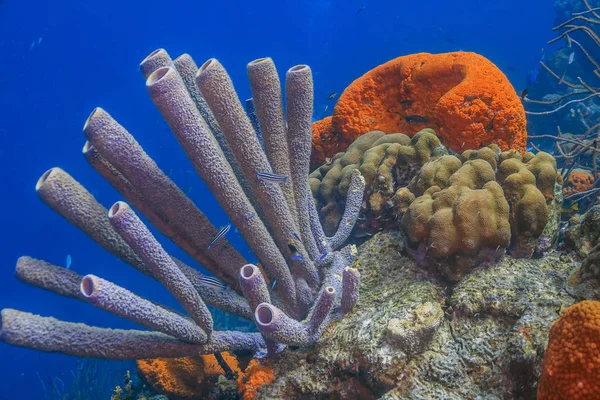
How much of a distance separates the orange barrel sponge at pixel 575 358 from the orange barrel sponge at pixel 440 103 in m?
2.71

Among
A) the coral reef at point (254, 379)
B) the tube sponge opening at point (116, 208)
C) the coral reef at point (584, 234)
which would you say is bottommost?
the coral reef at point (254, 379)

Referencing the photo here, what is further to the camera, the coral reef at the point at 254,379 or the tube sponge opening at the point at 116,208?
the coral reef at the point at 254,379

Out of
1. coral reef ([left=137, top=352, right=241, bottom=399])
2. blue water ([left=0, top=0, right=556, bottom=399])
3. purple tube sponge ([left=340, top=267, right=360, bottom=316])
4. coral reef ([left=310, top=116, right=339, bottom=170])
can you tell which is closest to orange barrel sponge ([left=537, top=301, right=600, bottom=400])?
purple tube sponge ([left=340, top=267, right=360, bottom=316])

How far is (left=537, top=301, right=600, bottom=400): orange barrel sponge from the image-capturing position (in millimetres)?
1279

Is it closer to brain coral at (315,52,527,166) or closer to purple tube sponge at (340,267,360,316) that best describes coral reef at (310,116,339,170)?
brain coral at (315,52,527,166)

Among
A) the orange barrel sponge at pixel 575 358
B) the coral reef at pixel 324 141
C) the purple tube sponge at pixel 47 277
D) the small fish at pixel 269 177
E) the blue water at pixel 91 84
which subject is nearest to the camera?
the orange barrel sponge at pixel 575 358

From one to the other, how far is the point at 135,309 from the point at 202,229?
2.71 feet

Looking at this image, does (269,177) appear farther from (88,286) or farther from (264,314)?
(88,286)

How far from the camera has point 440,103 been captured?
379 cm

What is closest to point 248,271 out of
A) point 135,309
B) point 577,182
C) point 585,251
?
point 135,309

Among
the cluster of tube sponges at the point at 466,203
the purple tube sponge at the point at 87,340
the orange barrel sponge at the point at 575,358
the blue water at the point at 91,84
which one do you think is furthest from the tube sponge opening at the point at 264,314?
the blue water at the point at 91,84

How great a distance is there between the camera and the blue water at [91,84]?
37.2 meters

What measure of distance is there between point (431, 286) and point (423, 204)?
599 millimetres

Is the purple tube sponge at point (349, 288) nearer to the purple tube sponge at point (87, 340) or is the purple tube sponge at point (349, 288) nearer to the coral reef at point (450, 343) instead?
the coral reef at point (450, 343)
